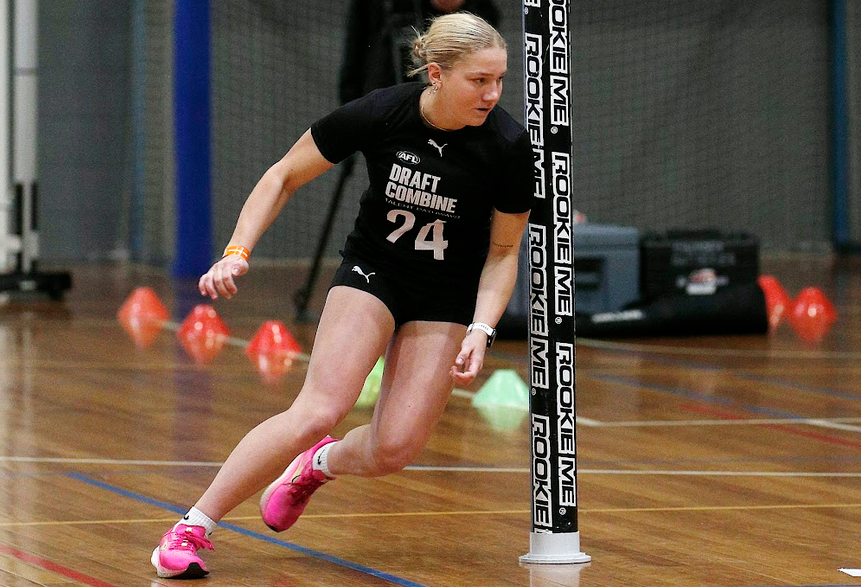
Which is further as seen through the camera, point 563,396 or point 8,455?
point 8,455

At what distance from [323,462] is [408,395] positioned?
1.10 ft

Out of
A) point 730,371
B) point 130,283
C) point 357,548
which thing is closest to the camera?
point 357,548

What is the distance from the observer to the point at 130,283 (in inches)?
443

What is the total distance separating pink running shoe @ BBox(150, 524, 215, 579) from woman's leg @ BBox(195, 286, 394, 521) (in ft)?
0.21

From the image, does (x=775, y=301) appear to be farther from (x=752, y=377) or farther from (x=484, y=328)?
(x=484, y=328)

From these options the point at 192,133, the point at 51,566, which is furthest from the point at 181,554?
the point at 192,133

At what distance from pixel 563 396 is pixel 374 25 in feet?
13.3

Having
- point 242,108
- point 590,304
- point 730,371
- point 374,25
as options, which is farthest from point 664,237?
point 242,108

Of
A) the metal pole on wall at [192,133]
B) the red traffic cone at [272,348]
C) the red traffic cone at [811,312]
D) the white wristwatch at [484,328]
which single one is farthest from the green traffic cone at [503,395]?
the metal pole on wall at [192,133]

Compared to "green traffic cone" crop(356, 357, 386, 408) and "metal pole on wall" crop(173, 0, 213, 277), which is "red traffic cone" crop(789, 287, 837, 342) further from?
"metal pole on wall" crop(173, 0, 213, 277)

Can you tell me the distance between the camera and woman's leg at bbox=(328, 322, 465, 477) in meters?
3.47

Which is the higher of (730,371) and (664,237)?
(664,237)

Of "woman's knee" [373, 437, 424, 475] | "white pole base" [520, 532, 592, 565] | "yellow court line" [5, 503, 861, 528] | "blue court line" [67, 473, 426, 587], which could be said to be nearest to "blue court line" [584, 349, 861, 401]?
"yellow court line" [5, 503, 861, 528]

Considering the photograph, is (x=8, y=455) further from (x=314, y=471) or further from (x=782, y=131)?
(x=782, y=131)
